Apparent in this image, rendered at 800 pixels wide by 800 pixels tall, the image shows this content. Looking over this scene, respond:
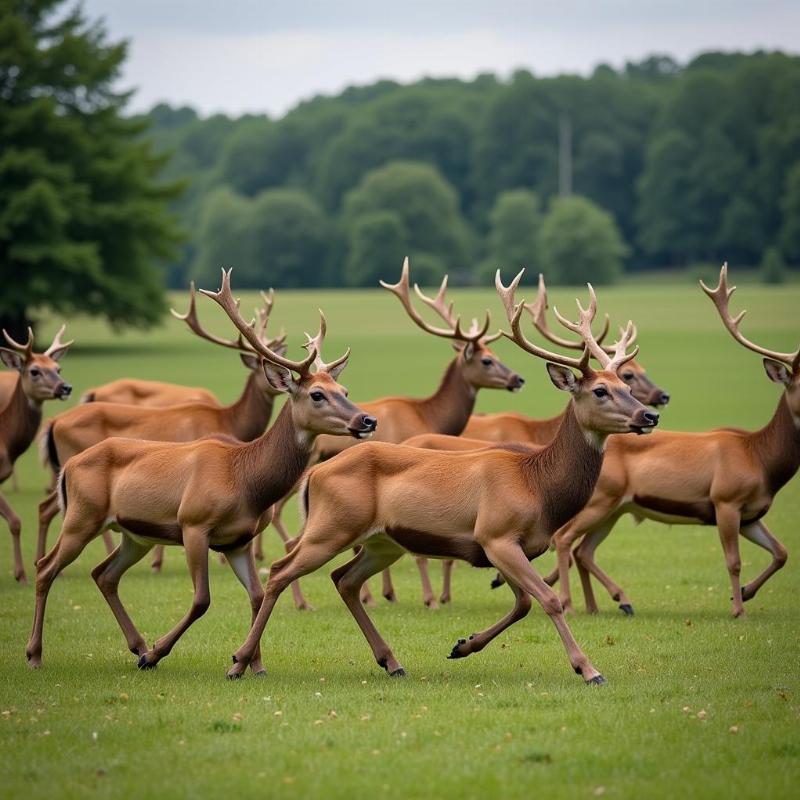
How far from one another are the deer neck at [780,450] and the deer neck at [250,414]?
5.38 m

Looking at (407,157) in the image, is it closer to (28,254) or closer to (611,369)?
(28,254)

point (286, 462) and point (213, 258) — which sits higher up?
point (286, 462)

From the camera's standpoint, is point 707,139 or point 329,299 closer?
point 329,299

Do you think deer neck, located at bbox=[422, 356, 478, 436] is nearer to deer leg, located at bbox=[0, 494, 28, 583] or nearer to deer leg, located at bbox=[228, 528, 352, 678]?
deer leg, located at bbox=[0, 494, 28, 583]

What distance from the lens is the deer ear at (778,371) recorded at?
1244 centimetres

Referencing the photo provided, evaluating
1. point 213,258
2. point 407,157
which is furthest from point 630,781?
point 407,157

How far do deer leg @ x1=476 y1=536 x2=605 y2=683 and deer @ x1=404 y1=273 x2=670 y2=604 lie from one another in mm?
2107

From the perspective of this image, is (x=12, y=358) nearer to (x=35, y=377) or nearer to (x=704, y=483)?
(x=35, y=377)

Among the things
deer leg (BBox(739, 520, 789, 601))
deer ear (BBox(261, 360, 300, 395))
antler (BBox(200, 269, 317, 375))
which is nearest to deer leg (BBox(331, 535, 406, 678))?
deer ear (BBox(261, 360, 300, 395))

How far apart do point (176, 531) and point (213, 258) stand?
10301cm

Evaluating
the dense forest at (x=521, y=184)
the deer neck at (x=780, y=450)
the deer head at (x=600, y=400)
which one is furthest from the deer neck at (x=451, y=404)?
the dense forest at (x=521, y=184)

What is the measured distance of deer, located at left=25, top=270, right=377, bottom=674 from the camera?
9.95 metres

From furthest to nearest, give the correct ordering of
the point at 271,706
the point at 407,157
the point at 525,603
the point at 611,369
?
1. the point at 407,157
2. the point at 611,369
3. the point at 525,603
4. the point at 271,706

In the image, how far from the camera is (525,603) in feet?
31.6
